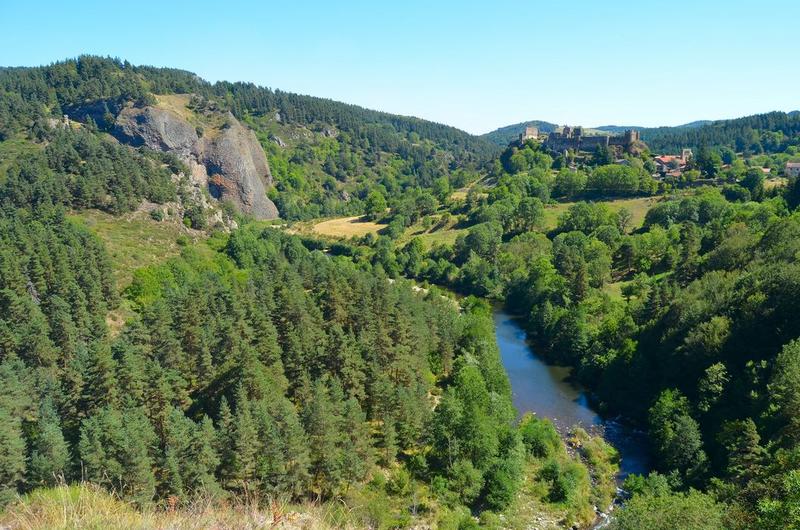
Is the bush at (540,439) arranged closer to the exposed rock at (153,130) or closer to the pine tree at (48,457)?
the pine tree at (48,457)

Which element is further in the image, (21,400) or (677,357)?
(677,357)

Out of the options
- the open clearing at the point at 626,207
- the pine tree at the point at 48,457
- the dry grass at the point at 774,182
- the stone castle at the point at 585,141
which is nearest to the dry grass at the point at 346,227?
the open clearing at the point at 626,207

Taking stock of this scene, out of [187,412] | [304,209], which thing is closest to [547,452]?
[187,412]

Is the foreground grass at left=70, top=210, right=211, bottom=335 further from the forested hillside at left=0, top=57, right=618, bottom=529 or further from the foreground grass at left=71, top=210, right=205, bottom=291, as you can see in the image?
the forested hillside at left=0, top=57, right=618, bottom=529

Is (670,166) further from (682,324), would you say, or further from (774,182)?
(682,324)

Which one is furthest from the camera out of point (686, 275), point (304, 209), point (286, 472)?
point (304, 209)

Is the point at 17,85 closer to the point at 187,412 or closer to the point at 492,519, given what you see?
the point at 187,412

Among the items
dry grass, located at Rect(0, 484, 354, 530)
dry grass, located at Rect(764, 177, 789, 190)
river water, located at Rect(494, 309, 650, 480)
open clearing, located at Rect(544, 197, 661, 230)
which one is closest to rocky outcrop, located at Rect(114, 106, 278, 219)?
open clearing, located at Rect(544, 197, 661, 230)
